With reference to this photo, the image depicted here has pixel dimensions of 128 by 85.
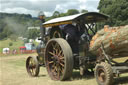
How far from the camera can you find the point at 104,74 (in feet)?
19.5

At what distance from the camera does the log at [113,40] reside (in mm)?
5655

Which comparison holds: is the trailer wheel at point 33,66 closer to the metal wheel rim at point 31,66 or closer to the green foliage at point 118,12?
the metal wheel rim at point 31,66

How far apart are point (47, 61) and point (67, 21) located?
201 centimetres

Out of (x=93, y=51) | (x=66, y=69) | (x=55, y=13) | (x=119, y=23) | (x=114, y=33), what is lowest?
(x=66, y=69)

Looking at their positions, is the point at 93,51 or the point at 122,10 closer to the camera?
the point at 93,51

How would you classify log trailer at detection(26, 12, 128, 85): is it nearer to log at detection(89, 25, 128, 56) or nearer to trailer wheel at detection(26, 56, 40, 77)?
log at detection(89, 25, 128, 56)

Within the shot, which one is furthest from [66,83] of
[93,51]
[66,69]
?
[93,51]

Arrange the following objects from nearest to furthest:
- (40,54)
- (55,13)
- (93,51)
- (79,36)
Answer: (93,51), (79,36), (40,54), (55,13)

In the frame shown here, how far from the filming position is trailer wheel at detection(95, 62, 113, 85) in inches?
225

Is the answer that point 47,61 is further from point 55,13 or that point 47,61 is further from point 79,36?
point 55,13

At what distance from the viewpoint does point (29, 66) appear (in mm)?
9977

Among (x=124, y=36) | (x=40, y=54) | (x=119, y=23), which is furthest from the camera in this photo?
(x=119, y=23)

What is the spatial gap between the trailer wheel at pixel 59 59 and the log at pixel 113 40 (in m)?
0.98

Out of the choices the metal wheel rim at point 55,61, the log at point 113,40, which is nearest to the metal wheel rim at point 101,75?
the log at point 113,40
